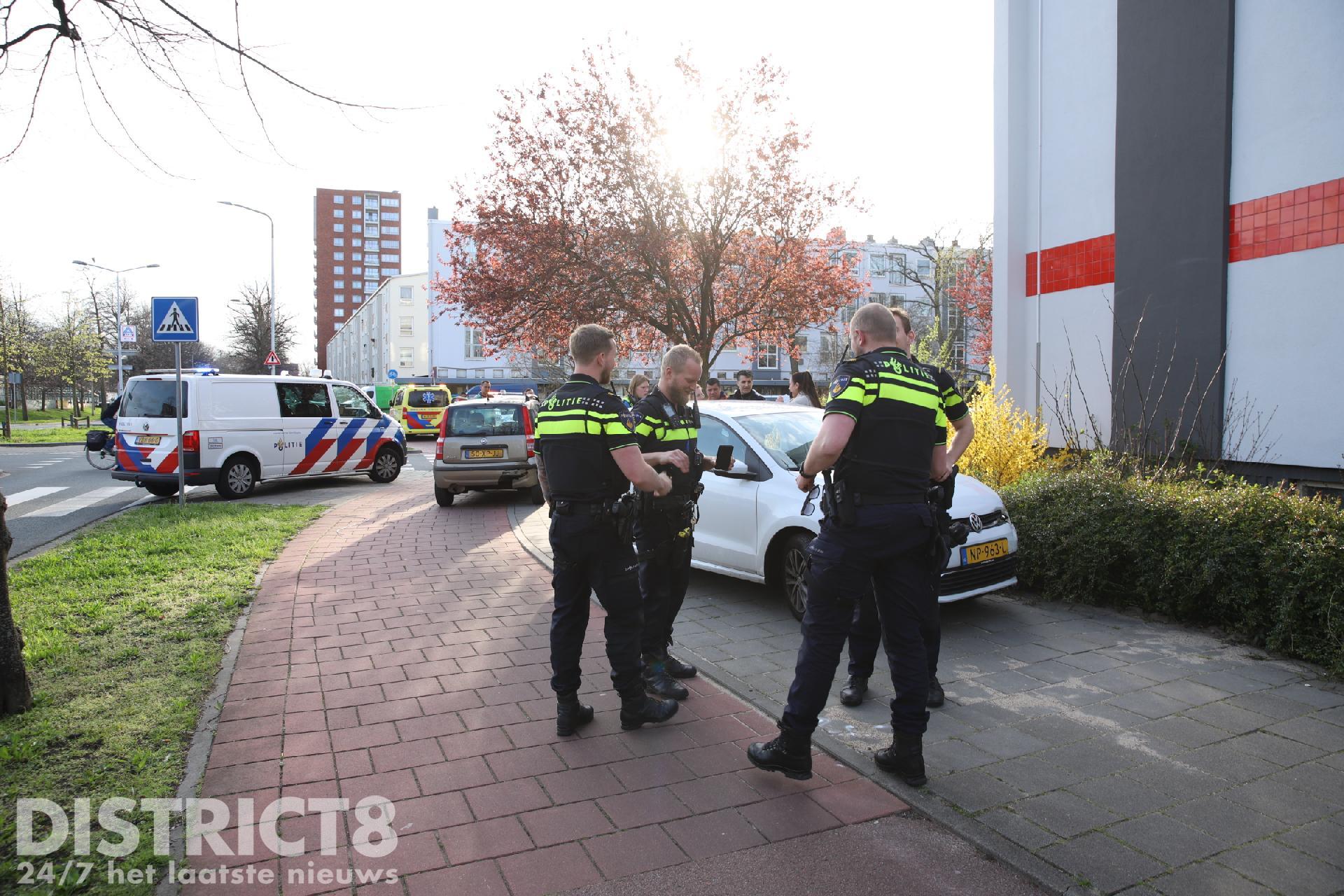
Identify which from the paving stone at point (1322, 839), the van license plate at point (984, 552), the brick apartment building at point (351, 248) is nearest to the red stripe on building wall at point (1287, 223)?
the van license plate at point (984, 552)

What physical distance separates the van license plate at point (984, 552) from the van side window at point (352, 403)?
12197 millimetres

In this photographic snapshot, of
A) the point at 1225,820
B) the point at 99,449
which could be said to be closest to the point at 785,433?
the point at 1225,820

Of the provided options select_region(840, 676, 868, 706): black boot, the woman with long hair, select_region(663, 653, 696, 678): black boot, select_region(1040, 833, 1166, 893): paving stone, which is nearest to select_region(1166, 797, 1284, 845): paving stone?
select_region(1040, 833, 1166, 893): paving stone

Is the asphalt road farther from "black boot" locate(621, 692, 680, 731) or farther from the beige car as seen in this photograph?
"black boot" locate(621, 692, 680, 731)

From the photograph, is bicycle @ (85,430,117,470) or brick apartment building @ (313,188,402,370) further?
brick apartment building @ (313,188,402,370)

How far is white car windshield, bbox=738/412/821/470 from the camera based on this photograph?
249 inches

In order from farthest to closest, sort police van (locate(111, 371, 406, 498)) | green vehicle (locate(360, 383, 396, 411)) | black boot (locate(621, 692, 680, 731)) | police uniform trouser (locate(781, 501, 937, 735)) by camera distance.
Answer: green vehicle (locate(360, 383, 396, 411)) < police van (locate(111, 371, 406, 498)) < black boot (locate(621, 692, 680, 731)) < police uniform trouser (locate(781, 501, 937, 735))

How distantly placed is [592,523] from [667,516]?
70cm

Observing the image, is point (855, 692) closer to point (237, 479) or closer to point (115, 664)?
point (115, 664)

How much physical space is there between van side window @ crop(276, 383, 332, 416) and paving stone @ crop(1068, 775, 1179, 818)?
524 inches

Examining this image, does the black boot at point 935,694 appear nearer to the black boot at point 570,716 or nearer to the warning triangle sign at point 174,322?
the black boot at point 570,716

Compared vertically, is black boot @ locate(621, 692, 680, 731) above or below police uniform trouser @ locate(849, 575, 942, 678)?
below

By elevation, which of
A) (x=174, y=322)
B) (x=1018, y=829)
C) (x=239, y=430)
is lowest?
(x=1018, y=829)

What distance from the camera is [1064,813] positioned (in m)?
3.16
